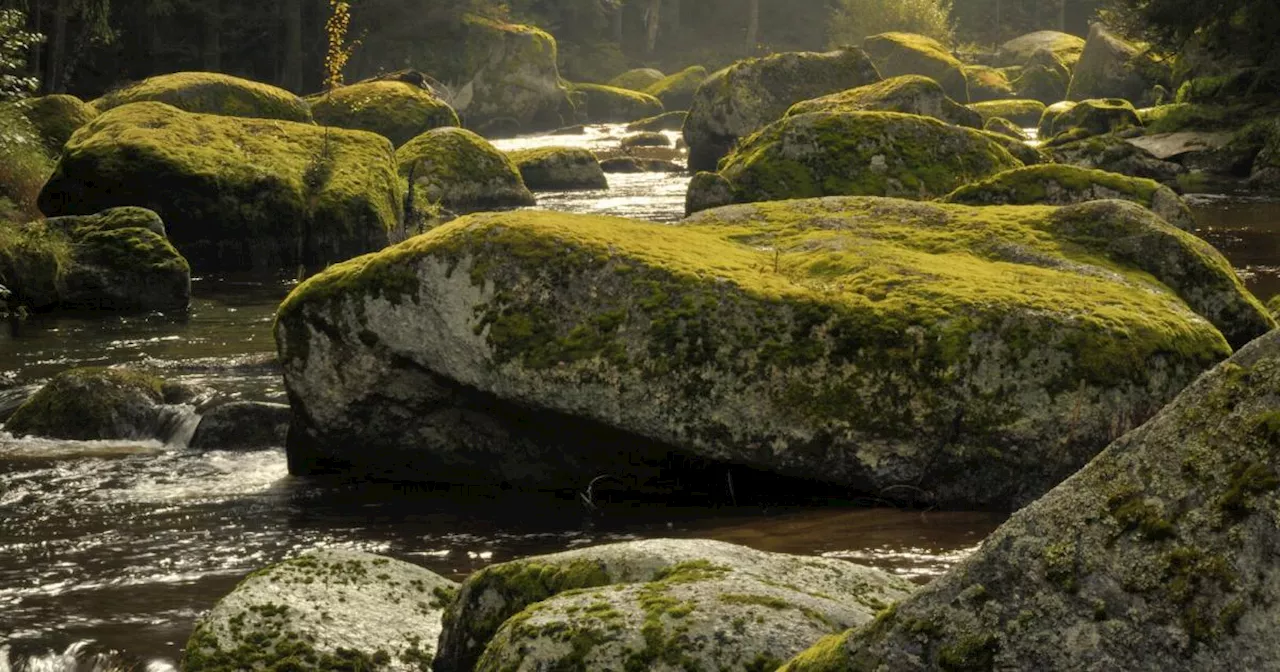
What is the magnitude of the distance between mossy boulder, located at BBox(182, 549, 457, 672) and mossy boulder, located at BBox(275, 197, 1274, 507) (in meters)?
3.02

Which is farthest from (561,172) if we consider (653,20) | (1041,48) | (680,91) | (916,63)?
(653,20)

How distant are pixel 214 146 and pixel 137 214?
4.94 m

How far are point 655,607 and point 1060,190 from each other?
14.2 meters

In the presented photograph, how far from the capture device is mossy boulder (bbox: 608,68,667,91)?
9088 cm

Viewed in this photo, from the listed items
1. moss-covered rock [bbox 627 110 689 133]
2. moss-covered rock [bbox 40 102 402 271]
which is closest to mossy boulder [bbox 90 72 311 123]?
moss-covered rock [bbox 40 102 402 271]

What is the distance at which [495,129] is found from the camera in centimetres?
7062

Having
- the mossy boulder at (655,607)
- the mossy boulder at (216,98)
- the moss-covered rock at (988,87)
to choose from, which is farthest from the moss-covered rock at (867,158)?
the moss-covered rock at (988,87)

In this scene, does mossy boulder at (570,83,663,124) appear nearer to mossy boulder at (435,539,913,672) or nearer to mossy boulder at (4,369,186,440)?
mossy boulder at (4,369,186,440)

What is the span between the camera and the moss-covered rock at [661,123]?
225ft

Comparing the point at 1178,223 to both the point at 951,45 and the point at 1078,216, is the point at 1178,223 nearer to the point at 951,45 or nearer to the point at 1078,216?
the point at 1078,216

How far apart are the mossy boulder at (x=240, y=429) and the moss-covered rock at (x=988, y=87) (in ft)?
224

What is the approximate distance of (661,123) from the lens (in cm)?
7000

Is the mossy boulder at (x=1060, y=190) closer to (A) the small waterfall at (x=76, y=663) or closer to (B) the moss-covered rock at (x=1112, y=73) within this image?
(A) the small waterfall at (x=76, y=663)

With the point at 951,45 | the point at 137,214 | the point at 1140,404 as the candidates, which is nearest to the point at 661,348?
the point at 1140,404
